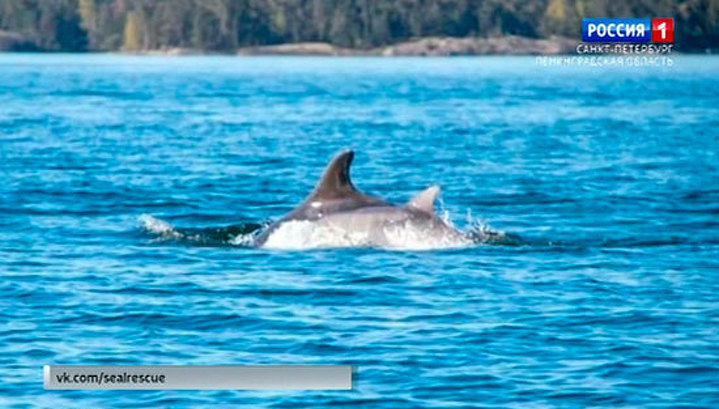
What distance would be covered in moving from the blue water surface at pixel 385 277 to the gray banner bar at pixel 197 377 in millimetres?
244

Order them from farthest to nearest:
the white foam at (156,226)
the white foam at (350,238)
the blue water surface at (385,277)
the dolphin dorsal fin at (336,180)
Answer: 1. the white foam at (156,226)
2. the white foam at (350,238)
3. the dolphin dorsal fin at (336,180)
4. the blue water surface at (385,277)

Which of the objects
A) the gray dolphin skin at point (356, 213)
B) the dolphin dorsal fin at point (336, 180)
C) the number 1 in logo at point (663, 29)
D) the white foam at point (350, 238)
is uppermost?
the dolphin dorsal fin at point (336, 180)

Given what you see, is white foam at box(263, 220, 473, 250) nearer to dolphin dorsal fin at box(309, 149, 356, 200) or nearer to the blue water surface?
the blue water surface

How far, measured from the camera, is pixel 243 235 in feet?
93.1

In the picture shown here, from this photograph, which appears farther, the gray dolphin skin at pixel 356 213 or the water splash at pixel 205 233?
the water splash at pixel 205 233

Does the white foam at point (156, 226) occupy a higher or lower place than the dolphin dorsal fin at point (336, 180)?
lower

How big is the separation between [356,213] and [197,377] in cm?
1099

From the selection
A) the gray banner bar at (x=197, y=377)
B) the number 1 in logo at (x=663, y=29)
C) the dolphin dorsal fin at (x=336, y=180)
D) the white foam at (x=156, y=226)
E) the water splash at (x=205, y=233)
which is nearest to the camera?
the gray banner bar at (x=197, y=377)

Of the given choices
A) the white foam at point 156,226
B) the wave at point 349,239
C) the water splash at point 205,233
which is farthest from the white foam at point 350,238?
the white foam at point 156,226

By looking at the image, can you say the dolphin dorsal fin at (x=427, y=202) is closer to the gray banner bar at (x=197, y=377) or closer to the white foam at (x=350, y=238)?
the white foam at (x=350, y=238)

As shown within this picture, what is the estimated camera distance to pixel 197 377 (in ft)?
52.8

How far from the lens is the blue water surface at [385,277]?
17688 millimetres

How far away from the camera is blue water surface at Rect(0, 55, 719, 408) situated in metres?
17.7

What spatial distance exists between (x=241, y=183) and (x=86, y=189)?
3.88 meters
